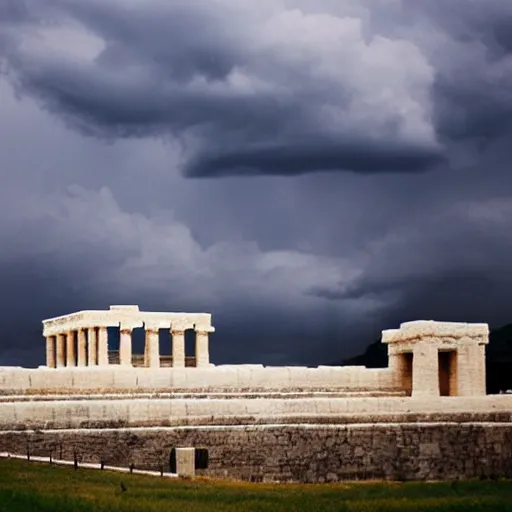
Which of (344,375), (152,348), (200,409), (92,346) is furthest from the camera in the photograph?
(92,346)

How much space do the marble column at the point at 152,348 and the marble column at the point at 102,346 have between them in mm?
1612

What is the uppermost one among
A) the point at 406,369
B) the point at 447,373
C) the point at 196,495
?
the point at 406,369

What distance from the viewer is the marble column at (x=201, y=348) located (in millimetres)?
48812

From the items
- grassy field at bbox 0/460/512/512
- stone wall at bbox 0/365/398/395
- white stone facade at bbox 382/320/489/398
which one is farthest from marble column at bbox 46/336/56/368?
grassy field at bbox 0/460/512/512

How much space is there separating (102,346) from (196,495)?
24.2 metres

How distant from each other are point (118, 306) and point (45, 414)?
20100mm

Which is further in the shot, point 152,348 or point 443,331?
point 152,348

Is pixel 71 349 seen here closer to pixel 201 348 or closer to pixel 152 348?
pixel 152 348

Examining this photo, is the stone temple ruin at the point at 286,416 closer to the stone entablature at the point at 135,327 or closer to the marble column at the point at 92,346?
the stone entablature at the point at 135,327

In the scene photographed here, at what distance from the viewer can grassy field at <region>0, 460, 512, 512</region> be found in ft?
71.1

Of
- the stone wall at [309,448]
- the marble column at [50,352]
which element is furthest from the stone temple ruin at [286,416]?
the marble column at [50,352]

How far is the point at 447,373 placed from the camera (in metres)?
39.8

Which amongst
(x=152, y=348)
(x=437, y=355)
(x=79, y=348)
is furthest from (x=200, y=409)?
(x=79, y=348)

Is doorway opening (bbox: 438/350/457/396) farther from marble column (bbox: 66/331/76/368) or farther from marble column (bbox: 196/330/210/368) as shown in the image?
marble column (bbox: 66/331/76/368)
